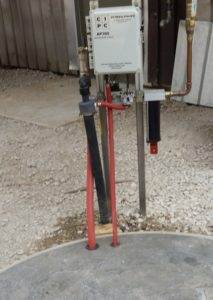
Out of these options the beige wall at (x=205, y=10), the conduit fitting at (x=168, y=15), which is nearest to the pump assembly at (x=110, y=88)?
the beige wall at (x=205, y=10)

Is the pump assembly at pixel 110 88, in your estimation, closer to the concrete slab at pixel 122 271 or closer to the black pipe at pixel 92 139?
the black pipe at pixel 92 139

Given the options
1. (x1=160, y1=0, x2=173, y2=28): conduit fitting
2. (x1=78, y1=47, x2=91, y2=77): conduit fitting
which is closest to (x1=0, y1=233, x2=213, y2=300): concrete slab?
(x1=78, y1=47, x2=91, y2=77): conduit fitting

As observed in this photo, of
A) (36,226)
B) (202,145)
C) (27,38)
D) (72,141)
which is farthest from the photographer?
(27,38)

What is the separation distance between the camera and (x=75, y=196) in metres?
2.73

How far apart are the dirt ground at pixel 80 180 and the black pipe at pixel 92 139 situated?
0.70ft

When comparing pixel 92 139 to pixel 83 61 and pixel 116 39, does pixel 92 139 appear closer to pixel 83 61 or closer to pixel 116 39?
pixel 83 61

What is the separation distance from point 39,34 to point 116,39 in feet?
12.4

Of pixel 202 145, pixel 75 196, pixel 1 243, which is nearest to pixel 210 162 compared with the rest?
pixel 202 145

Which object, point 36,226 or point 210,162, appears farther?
point 210,162

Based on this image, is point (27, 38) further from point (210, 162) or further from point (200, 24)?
point (210, 162)

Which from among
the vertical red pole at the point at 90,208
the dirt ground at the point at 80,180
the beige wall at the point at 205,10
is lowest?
the dirt ground at the point at 80,180

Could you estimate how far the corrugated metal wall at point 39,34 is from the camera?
5180 millimetres

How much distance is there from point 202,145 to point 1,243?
160cm

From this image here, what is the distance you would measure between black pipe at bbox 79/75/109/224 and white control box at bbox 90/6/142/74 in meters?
0.10
